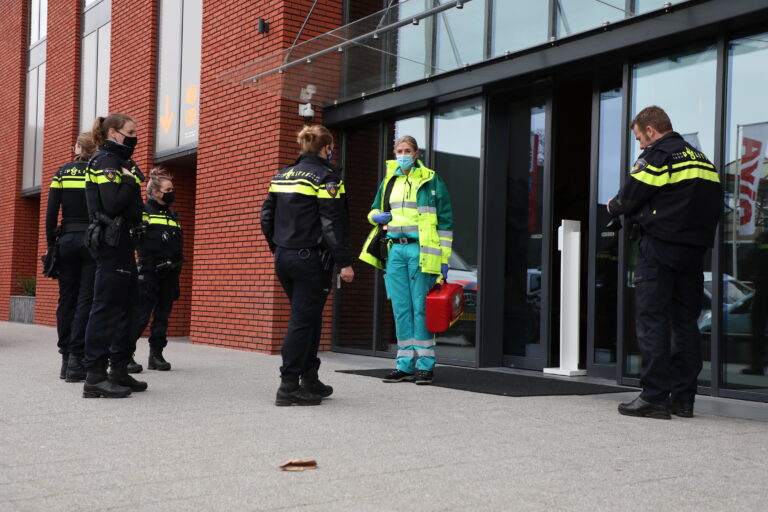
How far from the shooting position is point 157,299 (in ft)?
26.7

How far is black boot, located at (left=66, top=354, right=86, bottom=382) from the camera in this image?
6887 mm

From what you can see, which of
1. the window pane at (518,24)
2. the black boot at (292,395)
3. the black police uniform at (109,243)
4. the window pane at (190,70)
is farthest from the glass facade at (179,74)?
the black boot at (292,395)

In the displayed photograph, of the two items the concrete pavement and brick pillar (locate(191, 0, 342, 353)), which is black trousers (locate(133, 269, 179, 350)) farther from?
brick pillar (locate(191, 0, 342, 353))

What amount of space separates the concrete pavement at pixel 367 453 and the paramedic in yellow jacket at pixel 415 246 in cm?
65

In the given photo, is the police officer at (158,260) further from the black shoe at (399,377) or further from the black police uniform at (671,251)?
the black police uniform at (671,251)

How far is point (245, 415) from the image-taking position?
17.4ft

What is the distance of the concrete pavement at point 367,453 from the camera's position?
3.32 metres

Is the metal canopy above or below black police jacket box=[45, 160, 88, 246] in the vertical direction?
above

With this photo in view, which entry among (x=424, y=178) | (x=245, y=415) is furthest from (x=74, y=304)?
(x=424, y=178)

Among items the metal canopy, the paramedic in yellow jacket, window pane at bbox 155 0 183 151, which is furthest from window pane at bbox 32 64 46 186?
the paramedic in yellow jacket

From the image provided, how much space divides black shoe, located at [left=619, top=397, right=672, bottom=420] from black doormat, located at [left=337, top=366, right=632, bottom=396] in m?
1.12

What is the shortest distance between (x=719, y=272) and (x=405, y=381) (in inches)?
108

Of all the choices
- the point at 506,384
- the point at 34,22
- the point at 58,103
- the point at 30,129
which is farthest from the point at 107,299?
the point at 34,22

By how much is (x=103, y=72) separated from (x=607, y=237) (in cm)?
1092
